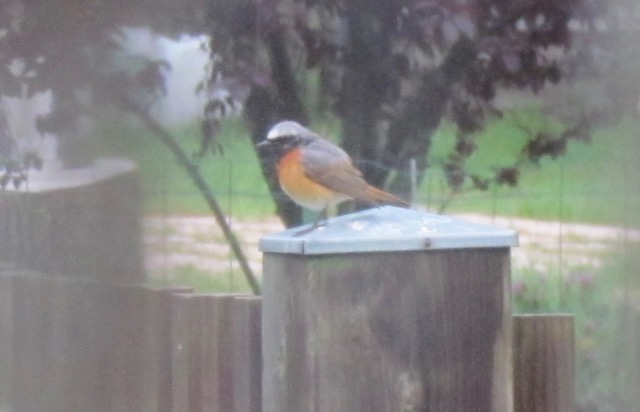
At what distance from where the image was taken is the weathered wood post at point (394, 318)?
2.22 m

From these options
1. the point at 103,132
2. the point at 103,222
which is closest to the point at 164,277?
the point at 103,222

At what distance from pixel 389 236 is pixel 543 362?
658mm

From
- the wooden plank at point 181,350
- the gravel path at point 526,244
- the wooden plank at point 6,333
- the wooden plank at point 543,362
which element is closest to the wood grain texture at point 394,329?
the wooden plank at point 543,362

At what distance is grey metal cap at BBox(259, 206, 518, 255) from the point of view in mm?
2232

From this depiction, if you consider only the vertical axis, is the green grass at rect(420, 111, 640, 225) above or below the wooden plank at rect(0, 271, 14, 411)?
above

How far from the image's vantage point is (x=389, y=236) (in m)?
2.25

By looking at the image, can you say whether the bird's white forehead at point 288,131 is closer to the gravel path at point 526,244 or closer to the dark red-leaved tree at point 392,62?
the dark red-leaved tree at point 392,62

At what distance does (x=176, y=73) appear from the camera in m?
4.07

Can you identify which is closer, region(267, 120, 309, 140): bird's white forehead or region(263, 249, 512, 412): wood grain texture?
region(263, 249, 512, 412): wood grain texture

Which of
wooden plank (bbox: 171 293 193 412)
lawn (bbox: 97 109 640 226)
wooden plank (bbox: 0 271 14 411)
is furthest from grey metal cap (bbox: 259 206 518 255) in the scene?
wooden plank (bbox: 0 271 14 411)

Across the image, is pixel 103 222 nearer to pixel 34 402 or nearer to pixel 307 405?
pixel 34 402

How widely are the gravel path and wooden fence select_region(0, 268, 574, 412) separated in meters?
0.28

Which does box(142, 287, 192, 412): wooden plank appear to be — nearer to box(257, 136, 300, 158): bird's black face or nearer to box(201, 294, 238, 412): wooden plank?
box(201, 294, 238, 412): wooden plank

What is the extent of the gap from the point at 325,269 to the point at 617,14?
2.25 m
